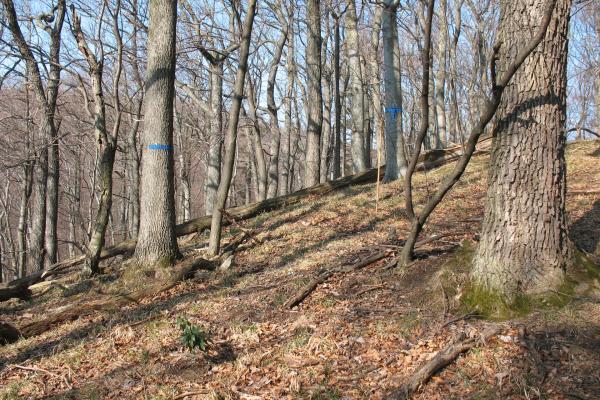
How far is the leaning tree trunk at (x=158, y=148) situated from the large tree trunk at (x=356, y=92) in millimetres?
7062

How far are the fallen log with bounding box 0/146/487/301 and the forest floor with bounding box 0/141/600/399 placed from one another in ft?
6.25

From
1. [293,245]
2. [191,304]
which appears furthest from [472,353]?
[293,245]

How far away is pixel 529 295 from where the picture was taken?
13.9 feet

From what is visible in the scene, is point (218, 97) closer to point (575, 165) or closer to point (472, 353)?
point (575, 165)

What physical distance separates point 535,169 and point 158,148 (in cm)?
591

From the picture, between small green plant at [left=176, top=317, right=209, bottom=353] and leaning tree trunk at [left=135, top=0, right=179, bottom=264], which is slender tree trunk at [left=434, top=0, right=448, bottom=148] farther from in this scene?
small green plant at [left=176, top=317, right=209, bottom=353]

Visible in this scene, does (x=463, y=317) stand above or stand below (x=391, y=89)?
below

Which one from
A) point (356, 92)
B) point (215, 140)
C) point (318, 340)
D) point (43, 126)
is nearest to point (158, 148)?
point (318, 340)

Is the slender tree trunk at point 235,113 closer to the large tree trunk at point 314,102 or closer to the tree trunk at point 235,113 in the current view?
the tree trunk at point 235,113

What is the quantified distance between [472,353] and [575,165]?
8933 millimetres

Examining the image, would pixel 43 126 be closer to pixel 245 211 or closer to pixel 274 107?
pixel 245 211

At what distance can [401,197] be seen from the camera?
1030cm

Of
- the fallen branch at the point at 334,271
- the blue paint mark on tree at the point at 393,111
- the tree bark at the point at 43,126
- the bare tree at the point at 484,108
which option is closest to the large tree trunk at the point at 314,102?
the blue paint mark on tree at the point at 393,111

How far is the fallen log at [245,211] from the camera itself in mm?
9625
